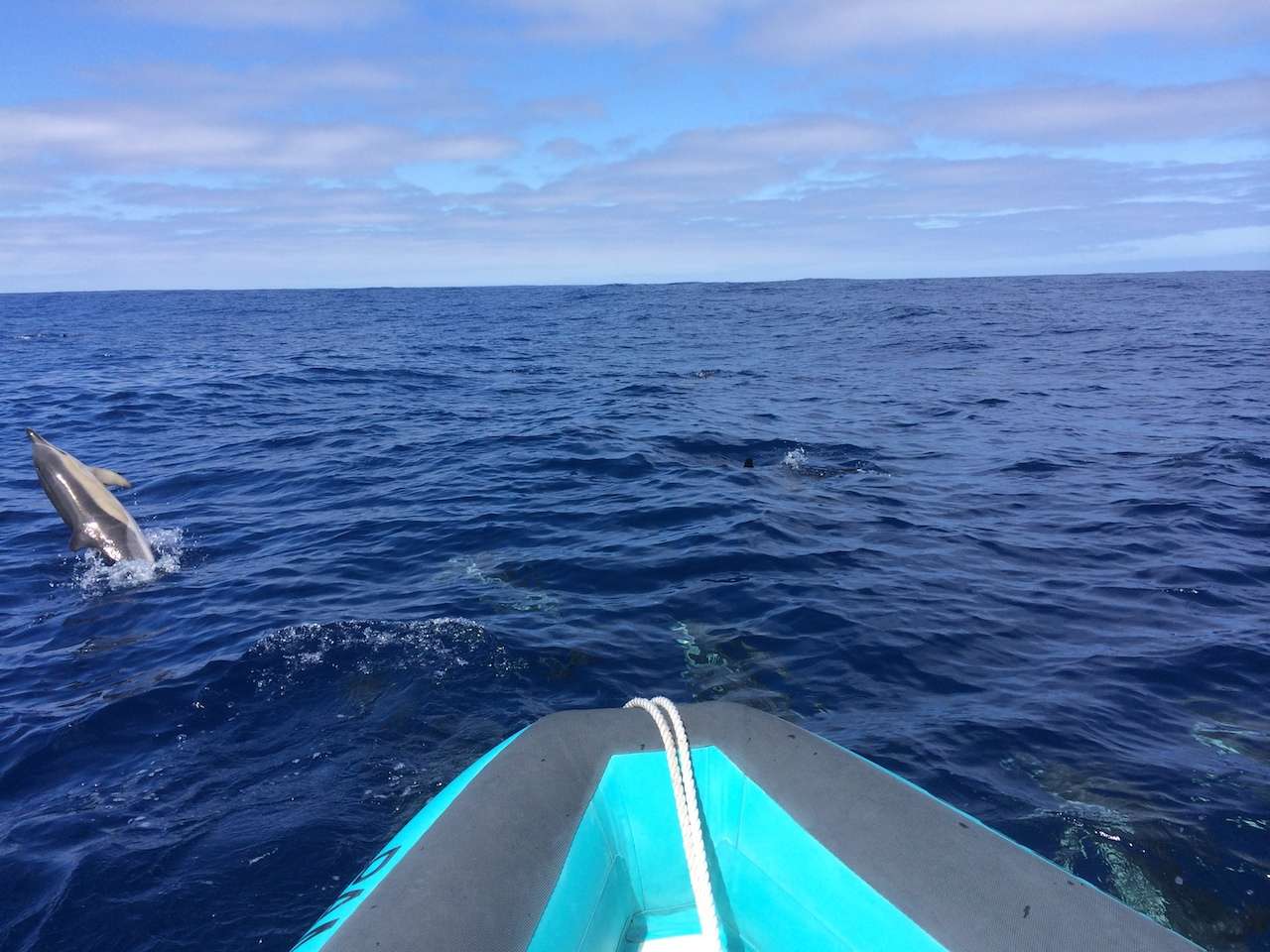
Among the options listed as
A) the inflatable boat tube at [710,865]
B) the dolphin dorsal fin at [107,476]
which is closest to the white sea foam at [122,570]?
the dolphin dorsal fin at [107,476]

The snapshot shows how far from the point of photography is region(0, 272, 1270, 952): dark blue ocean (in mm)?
5285

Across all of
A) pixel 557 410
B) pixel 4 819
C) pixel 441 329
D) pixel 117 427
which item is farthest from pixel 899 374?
pixel 441 329

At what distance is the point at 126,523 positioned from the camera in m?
10.5

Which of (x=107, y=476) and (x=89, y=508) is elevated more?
(x=107, y=476)

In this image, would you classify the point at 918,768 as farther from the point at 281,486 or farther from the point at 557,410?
the point at 557,410

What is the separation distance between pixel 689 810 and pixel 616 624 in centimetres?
506

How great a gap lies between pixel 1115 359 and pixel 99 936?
3158 centimetres

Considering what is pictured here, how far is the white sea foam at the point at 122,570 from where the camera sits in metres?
10.1

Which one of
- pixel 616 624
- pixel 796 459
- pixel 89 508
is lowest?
pixel 616 624

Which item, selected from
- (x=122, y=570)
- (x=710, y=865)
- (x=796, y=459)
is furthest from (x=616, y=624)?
(x=796, y=459)

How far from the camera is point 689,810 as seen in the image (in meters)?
3.52

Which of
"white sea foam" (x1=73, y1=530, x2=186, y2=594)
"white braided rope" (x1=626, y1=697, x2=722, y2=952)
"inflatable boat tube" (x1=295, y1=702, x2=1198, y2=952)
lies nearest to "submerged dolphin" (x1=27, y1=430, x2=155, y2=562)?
"white sea foam" (x1=73, y1=530, x2=186, y2=594)

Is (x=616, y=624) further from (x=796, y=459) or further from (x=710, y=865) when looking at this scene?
(x=796, y=459)

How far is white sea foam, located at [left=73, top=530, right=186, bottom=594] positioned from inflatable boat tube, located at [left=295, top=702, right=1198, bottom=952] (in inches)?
336
